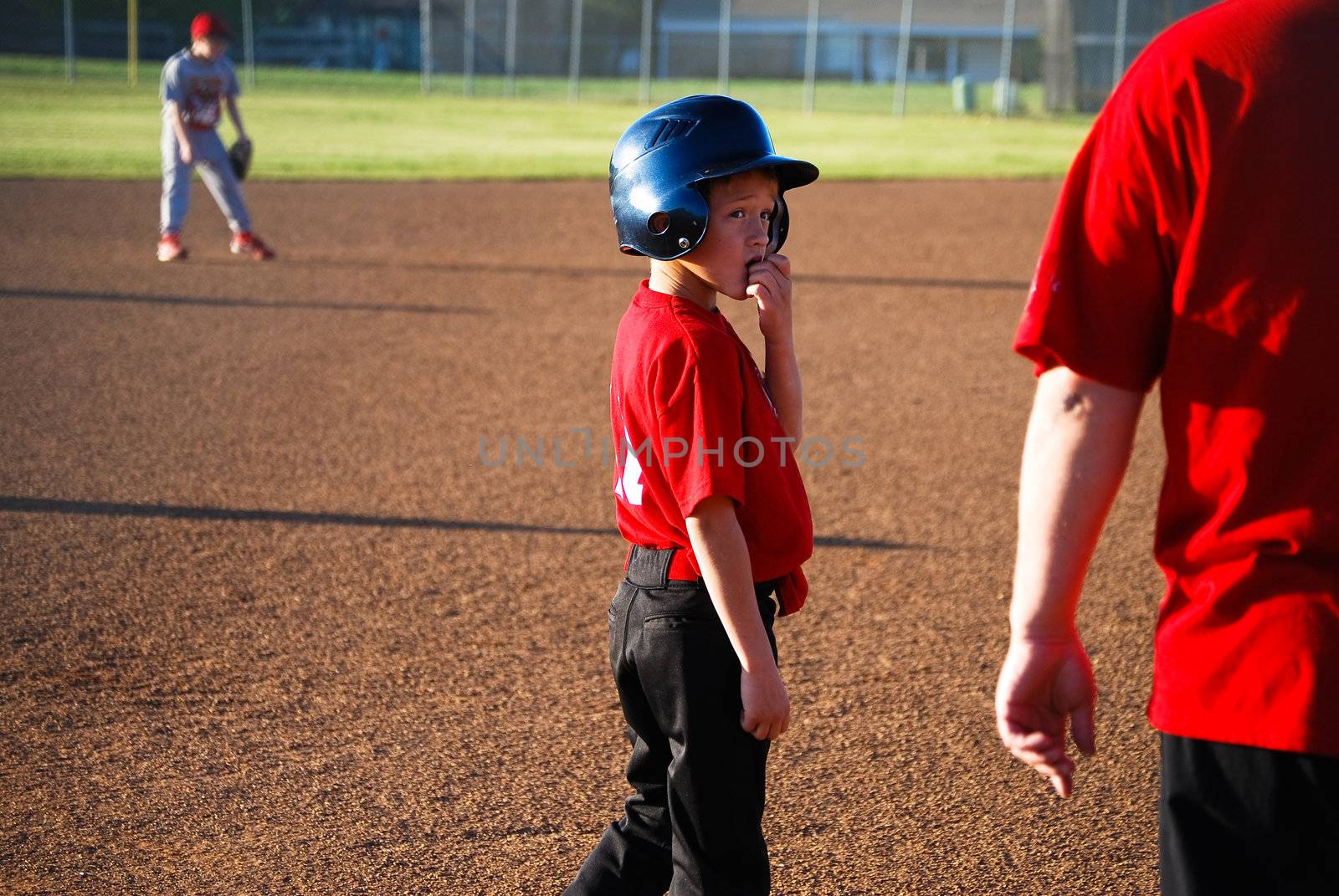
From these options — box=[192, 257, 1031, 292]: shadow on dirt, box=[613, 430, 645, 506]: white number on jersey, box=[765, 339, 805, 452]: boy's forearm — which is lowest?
box=[192, 257, 1031, 292]: shadow on dirt

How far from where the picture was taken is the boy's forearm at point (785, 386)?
2.36 metres

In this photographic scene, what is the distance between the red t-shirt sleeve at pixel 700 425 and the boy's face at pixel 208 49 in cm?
977

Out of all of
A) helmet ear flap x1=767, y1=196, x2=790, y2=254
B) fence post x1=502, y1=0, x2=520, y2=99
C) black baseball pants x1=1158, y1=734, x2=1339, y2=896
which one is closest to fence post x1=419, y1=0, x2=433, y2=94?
fence post x1=502, y1=0, x2=520, y2=99

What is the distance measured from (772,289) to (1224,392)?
884 millimetres

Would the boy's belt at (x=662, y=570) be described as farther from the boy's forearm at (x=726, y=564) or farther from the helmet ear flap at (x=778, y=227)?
the helmet ear flap at (x=778, y=227)

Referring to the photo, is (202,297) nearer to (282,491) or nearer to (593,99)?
(282,491)

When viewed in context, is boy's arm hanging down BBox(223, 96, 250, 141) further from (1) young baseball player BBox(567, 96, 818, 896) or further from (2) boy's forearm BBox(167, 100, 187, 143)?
(1) young baseball player BBox(567, 96, 818, 896)

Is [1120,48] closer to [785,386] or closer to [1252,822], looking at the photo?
[785,386]

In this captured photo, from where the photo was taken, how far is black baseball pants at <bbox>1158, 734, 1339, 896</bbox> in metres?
1.39

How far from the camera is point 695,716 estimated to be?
6.87ft

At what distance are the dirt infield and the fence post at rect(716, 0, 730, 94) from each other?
24.7m

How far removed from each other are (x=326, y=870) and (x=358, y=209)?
1225cm

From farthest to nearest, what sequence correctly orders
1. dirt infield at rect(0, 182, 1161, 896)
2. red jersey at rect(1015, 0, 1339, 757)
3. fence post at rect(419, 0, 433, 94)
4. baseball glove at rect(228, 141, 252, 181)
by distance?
fence post at rect(419, 0, 433, 94) → baseball glove at rect(228, 141, 252, 181) → dirt infield at rect(0, 182, 1161, 896) → red jersey at rect(1015, 0, 1339, 757)

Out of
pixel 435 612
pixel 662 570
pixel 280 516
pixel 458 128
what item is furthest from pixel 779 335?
pixel 458 128
